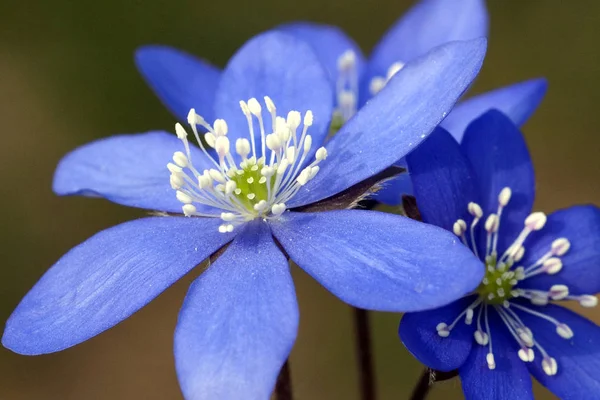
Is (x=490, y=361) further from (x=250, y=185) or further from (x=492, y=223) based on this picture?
(x=250, y=185)

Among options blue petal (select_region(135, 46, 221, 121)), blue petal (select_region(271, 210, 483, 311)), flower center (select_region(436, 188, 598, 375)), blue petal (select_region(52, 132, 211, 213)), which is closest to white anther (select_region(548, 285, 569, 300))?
flower center (select_region(436, 188, 598, 375))

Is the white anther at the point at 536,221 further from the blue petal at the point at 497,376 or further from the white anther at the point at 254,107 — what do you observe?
the white anther at the point at 254,107

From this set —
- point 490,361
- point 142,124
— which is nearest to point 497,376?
point 490,361

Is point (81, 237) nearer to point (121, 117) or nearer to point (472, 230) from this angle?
point (121, 117)

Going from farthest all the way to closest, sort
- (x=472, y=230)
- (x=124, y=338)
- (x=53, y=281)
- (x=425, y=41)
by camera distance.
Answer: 1. (x=124, y=338)
2. (x=425, y=41)
3. (x=472, y=230)
4. (x=53, y=281)

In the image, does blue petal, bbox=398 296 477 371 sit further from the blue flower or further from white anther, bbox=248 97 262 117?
white anther, bbox=248 97 262 117

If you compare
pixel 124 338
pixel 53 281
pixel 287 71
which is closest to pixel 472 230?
pixel 287 71
